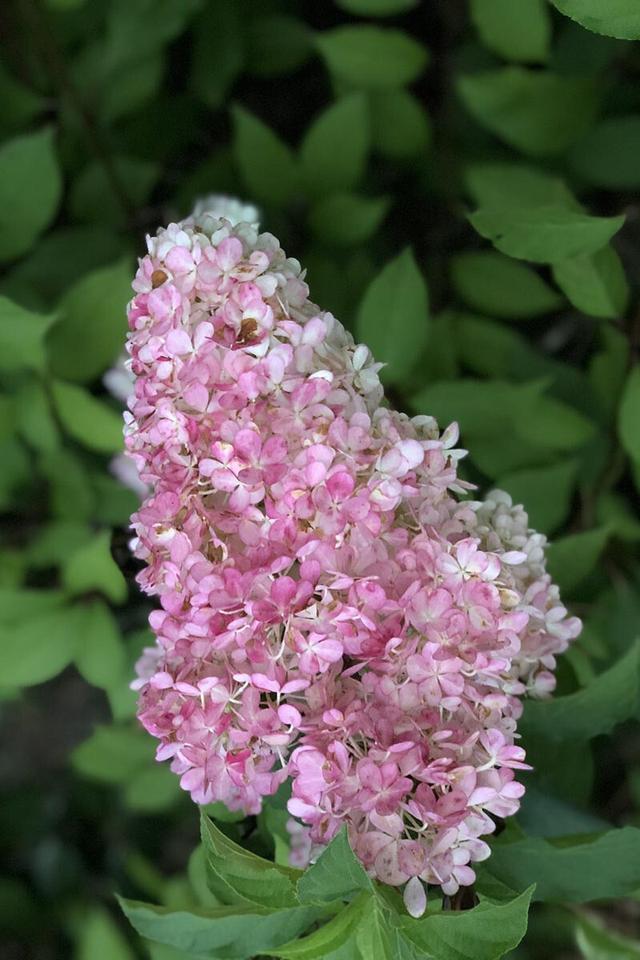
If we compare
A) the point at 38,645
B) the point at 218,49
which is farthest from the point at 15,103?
the point at 38,645

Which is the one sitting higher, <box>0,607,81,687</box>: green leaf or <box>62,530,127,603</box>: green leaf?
<box>62,530,127,603</box>: green leaf

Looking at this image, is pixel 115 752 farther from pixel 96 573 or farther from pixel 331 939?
pixel 331 939

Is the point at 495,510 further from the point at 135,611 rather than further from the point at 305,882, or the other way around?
the point at 135,611

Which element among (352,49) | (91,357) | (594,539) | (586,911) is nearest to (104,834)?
(586,911)

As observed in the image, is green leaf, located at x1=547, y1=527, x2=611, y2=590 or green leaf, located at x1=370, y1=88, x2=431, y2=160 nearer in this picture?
green leaf, located at x1=547, y1=527, x2=611, y2=590

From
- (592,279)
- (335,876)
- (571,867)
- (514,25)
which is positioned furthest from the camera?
(514,25)

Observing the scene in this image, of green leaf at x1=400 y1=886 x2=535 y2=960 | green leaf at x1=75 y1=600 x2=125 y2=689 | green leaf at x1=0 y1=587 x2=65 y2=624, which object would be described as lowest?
green leaf at x1=75 y1=600 x2=125 y2=689

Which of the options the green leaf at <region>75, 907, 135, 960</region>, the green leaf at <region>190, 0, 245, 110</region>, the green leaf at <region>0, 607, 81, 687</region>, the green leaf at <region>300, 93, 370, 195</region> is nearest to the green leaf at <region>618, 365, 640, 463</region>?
the green leaf at <region>300, 93, 370, 195</region>

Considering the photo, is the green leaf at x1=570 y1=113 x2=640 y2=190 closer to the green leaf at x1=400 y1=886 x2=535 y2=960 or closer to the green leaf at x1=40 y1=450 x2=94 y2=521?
the green leaf at x1=40 y1=450 x2=94 y2=521
